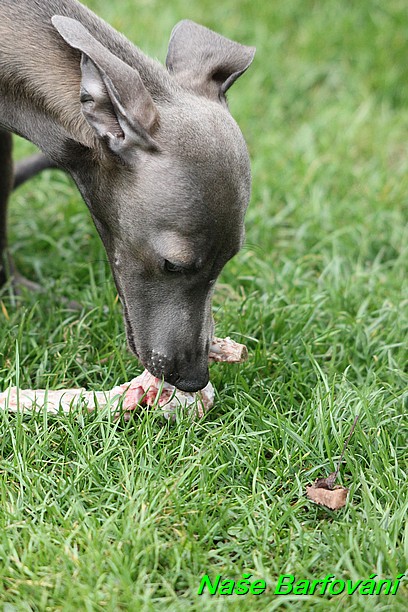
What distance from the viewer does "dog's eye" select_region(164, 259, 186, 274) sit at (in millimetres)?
3830

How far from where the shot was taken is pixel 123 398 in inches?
161

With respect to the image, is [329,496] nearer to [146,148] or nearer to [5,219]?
[146,148]

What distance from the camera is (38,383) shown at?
14.5ft

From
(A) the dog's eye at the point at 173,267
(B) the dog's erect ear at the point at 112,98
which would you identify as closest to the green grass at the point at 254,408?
(A) the dog's eye at the point at 173,267

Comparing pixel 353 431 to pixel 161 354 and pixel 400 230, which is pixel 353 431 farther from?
pixel 400 230

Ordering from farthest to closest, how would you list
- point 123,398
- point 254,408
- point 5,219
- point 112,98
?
point 5,219
point 254,408
point 123,398
point 112,98

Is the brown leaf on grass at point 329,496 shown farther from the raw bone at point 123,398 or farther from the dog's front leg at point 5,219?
the dog's front leg at point 5,219

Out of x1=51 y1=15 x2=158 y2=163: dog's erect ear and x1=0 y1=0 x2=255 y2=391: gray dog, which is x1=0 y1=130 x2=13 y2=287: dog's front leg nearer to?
x1=0 y1=0 x2=255 y2=391: gray dog

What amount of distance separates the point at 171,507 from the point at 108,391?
78cm

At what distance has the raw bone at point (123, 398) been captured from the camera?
161 inches

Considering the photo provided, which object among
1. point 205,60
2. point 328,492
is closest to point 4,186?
point 205,60

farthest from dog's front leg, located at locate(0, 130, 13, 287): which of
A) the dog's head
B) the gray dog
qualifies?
the dog's head

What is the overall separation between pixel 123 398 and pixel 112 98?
1321 millimetres

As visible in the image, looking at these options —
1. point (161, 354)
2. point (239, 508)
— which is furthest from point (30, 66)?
A: point (239, 508)
